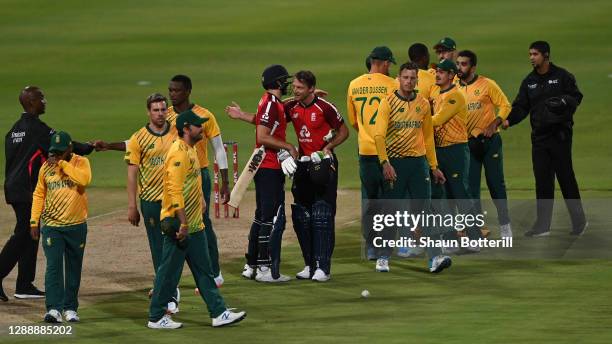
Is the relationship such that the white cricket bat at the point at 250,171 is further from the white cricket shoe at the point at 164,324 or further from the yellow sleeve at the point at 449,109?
the white cricket shoe at the point at 164,324

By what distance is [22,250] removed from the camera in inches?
638

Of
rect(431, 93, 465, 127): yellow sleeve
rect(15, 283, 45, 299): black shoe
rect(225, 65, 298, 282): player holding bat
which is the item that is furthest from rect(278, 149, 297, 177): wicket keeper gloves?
rect(15, 283, 45, 299): black shoe

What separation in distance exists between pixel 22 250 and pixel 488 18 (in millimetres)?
29097

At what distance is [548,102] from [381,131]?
10.6 ft

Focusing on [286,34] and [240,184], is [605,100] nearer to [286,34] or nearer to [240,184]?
[286,34]

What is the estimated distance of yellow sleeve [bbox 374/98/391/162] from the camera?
16.9 m

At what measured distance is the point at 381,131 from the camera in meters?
16.9

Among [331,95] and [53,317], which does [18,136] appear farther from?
[331,95]

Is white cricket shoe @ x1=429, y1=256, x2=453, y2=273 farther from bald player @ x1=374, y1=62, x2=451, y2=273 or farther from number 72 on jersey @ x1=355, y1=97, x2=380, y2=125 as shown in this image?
number 72 on jersey @ x1=355, y1=97, x2=380, y2=125

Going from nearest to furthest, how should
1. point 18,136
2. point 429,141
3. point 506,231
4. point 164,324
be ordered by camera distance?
1. point 164,324
2. point 18,136
3. point 429,141
4. point 506,231

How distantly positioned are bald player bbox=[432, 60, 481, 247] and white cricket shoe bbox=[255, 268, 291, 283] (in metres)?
2.32

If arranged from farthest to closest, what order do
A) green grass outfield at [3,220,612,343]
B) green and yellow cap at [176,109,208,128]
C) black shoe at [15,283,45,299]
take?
black shoe at [15,283,45,299] < green and yellow cap at [176,109,208,128] < green grass outfield at [3,220,612,343]

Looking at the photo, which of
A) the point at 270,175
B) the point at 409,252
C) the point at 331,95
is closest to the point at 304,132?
the point at 270,175

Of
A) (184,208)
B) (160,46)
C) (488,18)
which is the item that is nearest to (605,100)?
(488,18)
